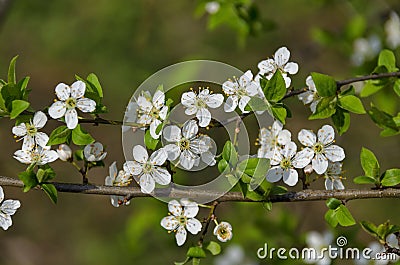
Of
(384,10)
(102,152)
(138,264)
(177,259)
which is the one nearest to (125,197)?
(102,152)

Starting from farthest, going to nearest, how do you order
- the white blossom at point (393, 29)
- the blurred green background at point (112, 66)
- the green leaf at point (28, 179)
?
the blurred green background at point (112, 66)
the white blossom at point (393, 29)
the green leaf at point (28, 179)

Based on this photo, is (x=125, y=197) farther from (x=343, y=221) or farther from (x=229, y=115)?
(x=343, y=221)

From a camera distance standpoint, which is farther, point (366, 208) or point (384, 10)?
point (366, 208)

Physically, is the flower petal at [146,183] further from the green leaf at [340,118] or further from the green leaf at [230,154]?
the green leaf at [340,118]

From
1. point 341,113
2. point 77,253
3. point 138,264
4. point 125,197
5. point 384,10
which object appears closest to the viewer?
point 125,197

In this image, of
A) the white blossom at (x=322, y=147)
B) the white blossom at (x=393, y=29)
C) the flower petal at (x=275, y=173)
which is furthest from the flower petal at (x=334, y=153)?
the white blossom at (x=393, y=29)

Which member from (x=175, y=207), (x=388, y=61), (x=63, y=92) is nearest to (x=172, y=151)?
(x=175, y=207)
